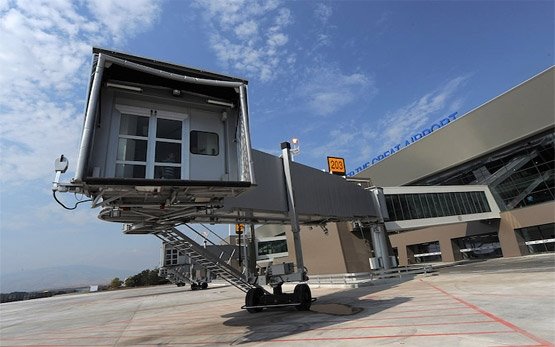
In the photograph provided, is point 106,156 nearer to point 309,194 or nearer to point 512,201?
point 309,194

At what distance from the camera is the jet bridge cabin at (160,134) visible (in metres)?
9.25

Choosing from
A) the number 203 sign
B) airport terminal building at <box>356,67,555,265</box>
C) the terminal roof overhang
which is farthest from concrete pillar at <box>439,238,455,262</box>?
the number 203 sign

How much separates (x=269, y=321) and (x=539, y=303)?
1002 centimetres

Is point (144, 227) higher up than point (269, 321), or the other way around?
point (144, 227)

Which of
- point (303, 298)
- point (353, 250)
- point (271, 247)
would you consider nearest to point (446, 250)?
point (353, 250)

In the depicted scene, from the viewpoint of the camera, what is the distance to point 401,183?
197 ft

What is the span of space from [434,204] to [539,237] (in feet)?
47.7

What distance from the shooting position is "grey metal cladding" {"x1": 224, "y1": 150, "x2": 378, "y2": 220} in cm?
1808

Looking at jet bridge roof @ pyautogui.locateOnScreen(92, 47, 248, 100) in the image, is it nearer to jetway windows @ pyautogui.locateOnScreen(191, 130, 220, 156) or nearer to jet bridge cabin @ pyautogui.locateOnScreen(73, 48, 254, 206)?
jet bridge cabin @ pyautogui.locateOnScreen(73, 48, 254, 206)

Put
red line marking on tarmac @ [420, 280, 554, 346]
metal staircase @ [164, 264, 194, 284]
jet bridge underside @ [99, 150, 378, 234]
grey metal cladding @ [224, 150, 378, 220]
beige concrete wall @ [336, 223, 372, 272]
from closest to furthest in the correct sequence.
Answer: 1. red line marking on tarmac @ [420, 280, 554, 346]
2. jet bridge underside @ [99, 150, 378, 234]
3. grey metal cladding @ [224, 150, 378, 220]
4. beige concrete wall @ [336, 223, 372, 272]
5. metal staircase @ [164, 264, 194, 284]

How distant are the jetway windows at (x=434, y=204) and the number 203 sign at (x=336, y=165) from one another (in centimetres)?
591

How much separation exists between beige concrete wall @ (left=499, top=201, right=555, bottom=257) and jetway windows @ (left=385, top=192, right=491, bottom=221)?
2.87m

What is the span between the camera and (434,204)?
4159 cm

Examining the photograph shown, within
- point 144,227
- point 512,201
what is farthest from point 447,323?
point 512,201
